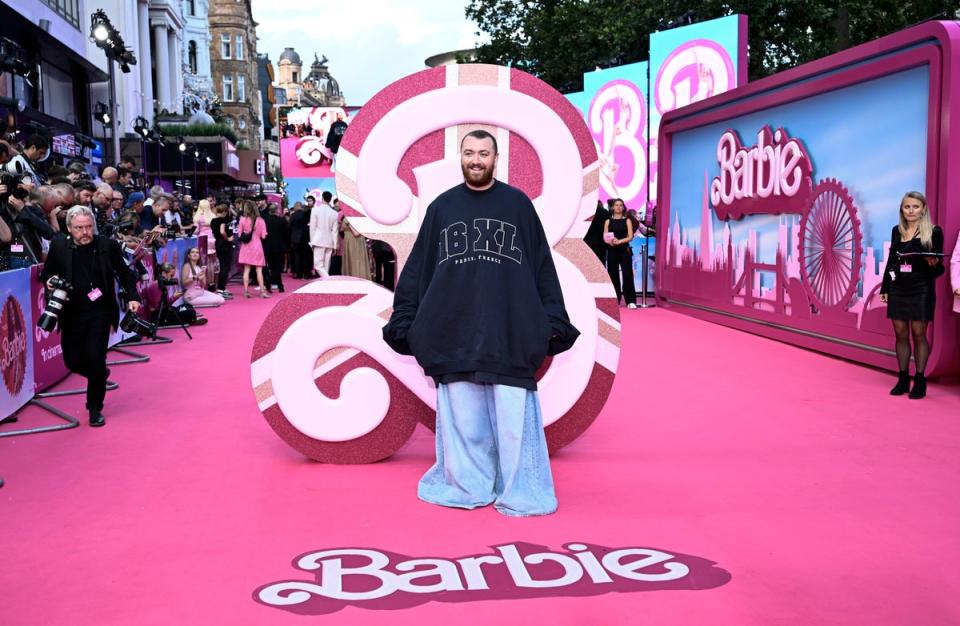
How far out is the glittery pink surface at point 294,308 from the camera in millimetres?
6020

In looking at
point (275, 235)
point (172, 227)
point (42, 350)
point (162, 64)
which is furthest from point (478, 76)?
point (162, 64)

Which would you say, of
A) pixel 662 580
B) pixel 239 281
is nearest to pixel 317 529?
pixel 662 580

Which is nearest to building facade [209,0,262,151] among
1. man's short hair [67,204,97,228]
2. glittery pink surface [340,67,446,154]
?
man's short hair [67,204,97,228]

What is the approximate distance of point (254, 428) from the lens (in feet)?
23.4

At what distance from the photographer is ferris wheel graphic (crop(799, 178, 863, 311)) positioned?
991cm

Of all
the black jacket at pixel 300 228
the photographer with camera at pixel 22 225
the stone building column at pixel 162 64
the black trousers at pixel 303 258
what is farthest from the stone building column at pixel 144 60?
the photographer with camera at pixel 22 225

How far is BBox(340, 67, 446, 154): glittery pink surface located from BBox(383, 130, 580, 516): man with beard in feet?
3.68

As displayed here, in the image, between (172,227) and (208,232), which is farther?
(208,232)

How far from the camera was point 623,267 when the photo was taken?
15758 mm

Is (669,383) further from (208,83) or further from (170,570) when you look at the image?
(208,83)

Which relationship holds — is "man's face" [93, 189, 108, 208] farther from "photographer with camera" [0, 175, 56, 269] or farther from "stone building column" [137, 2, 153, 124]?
"stone building column" [137, 2, 153, 124]

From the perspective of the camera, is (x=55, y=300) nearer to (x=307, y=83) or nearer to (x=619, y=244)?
(x=619, y=244)

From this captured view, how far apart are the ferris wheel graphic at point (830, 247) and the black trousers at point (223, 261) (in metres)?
11.0

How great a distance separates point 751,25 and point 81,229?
26.2 metres
